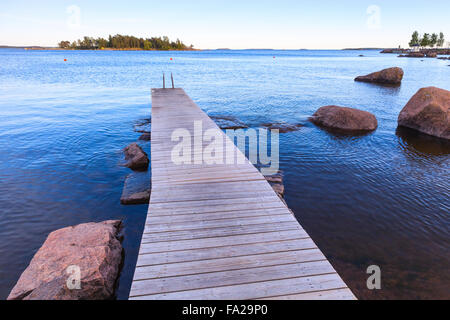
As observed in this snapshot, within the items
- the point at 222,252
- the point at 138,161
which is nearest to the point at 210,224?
the point at 222,252

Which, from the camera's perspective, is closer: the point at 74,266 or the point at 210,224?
the point at 74,266


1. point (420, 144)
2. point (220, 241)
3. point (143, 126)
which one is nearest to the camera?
point (220, 241)

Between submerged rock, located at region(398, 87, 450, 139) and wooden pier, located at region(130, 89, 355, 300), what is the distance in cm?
1486

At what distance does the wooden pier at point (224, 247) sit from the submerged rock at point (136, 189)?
6.40 ft

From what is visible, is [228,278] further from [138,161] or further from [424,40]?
[424,40]

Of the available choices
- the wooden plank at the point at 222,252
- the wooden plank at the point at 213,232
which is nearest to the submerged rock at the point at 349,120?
the wooden plank at the point at 213,232

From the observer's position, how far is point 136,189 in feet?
31.8

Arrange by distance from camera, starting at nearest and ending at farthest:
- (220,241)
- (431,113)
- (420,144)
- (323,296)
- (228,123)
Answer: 1. (323,296)
2. (220,241)
3. (420,144)
4. (431,113)
5. (228,123)

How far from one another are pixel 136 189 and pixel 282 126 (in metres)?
11.9

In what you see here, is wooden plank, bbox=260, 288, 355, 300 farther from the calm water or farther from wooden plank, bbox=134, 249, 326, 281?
the calm water

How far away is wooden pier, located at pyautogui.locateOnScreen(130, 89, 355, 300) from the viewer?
3877 millimetres

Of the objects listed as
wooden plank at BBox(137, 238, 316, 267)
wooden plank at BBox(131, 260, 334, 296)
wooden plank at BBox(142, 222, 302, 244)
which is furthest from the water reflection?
wooden plank at BBox(131, 260, 334, 296)

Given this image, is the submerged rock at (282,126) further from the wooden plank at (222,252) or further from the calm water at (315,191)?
the wooden plank at (222,252)

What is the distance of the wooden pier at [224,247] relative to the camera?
388 cm
